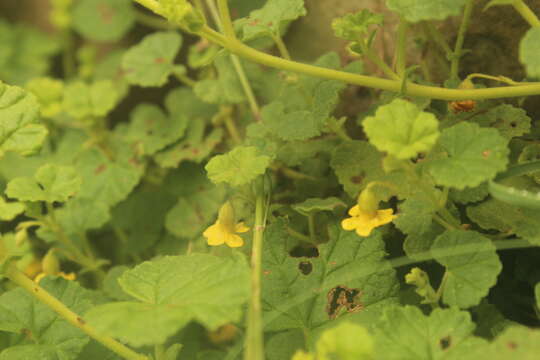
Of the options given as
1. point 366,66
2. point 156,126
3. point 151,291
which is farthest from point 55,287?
point 366,66

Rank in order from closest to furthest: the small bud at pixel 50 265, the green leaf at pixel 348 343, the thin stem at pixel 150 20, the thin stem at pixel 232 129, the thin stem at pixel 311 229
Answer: the green leaf at pixel 348 343, the thin stem at pixel 311 229, the small bud at pixel 50 265, the thin stem at pixel 232 129, the thin stem at pixel 150 20

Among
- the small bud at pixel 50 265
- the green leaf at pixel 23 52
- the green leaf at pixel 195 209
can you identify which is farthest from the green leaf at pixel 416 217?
the green leaf at pixel 23 52

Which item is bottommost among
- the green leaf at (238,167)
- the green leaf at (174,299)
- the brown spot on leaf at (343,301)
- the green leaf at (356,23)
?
the brown spot on leaf at (343,301)

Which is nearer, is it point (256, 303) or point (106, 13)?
point (256, 303)

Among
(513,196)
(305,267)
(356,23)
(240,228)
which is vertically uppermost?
(356,23)

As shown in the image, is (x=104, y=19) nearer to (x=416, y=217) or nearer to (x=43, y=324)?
(x=43, y=324)

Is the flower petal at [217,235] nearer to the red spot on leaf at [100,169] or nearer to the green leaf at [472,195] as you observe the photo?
the green leaf at [472,195]

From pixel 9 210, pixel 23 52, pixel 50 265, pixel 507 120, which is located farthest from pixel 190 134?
pixel 23 52
